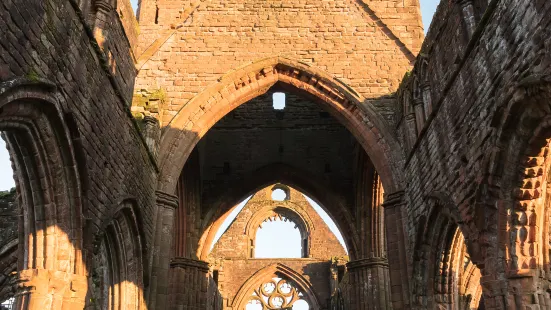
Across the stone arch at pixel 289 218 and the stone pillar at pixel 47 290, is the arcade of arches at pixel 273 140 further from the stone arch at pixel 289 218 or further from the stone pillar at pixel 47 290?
the stone arch at pixel 289 218

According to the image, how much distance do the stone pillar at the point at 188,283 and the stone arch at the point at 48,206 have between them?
21.4ft

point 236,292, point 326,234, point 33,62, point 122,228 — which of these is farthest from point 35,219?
point 326,234

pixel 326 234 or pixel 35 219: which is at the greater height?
pixel 326 234

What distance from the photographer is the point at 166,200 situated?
802 cm

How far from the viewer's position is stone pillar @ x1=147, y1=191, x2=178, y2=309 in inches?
293

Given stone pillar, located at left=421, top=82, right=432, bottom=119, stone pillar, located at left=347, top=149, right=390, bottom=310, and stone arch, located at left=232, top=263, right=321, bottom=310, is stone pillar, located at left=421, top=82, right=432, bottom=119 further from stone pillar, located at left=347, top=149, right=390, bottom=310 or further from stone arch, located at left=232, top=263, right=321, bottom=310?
stone arch, located at left=232, top=263, right=321, bottom=310

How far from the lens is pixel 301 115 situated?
41.5 feet

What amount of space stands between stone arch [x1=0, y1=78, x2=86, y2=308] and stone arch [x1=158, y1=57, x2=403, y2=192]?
3213mm

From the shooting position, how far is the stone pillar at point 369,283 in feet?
37.8

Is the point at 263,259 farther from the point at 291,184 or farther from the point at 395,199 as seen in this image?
the point at 395,199

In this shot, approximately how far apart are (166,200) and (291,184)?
5.11m

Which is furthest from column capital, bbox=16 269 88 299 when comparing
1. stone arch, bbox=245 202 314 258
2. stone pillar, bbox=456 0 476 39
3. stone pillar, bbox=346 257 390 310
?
stone arch, bbox=245 202 314 258

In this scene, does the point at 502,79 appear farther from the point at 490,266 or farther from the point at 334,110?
the point at 334,110

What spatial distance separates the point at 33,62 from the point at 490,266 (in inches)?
166
